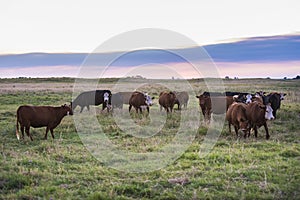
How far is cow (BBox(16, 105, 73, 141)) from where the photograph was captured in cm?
1334

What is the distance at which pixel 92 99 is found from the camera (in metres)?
23.6

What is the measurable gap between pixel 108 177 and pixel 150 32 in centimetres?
671

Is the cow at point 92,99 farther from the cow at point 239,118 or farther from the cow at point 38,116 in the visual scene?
the cow at point 239,118

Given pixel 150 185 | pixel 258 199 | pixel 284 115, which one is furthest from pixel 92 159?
pixel 284 115

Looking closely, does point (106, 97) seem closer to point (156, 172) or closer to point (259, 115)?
point (259, 115)

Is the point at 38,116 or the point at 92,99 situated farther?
the point at 92,99

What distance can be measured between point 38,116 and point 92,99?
32.4 ft

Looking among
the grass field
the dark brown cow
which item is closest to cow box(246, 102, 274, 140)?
the grass field

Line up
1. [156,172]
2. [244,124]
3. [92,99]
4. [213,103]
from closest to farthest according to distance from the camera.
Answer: [156,172] → [244,124] → [213,103] → [92,99]

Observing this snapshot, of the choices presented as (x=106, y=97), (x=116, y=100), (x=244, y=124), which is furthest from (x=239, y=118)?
(x=116, y=100)

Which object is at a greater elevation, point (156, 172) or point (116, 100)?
point (116, 100)

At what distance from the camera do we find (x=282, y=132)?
15.2 metres

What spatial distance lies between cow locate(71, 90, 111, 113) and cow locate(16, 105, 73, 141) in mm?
8249

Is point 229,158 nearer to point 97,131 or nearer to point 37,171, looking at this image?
point 37,171
